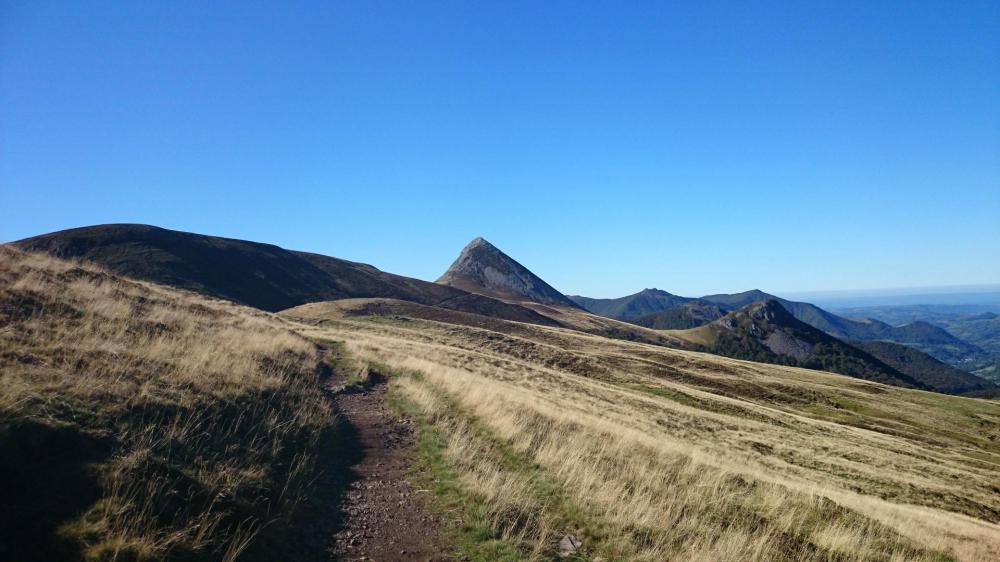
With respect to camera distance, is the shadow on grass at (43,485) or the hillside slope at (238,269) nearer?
the shadow on grass at (43,485)

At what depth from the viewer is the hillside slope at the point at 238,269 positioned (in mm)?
74375

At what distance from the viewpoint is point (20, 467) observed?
5.95 m

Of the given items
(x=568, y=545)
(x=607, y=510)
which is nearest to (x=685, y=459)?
(x=607, y=510)

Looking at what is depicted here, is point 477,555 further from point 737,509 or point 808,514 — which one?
point 808,514

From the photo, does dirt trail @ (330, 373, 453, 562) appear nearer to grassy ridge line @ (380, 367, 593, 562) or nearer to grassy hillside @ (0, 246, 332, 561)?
grassy ridge line @ (380, 367, 593, 562)

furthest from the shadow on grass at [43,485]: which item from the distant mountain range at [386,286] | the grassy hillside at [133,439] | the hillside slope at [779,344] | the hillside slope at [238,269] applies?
the hillside slope at [779,344]

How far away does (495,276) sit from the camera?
180125 millimetres

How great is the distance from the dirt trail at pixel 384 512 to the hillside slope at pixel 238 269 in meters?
62.6

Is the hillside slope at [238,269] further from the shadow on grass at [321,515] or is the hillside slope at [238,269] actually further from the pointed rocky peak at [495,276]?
the shadow on grass at [321,515]

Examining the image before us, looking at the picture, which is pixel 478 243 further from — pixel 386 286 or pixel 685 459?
pixel 685 459

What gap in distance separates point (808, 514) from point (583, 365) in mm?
36101

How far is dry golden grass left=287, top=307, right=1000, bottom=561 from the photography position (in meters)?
8.87

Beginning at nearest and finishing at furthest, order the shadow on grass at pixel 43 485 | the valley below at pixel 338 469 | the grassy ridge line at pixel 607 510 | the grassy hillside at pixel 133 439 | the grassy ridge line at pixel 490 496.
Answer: the shadow on grass at pixel 43 485 → the grassy hillside at pixel 133 439 → the valley below at pixel 338 469 → the grassy ridge line at pixel 490 496 → the grassy ridge line at pixel 607 510

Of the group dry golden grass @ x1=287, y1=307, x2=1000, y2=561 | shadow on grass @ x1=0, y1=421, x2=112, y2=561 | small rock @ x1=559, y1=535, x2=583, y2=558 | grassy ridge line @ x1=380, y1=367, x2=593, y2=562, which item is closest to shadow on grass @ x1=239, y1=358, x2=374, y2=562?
grassy ridge line @ x1=380, y1=367, x2=593, y2=562
